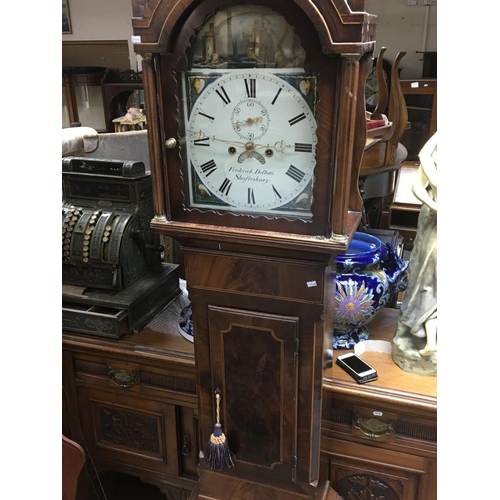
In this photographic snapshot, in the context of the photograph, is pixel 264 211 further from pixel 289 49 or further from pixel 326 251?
pixel 289 49

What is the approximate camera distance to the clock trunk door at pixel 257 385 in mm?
908

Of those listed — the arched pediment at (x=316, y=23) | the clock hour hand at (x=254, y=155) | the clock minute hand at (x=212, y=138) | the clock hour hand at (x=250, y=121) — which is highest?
the arched pediment at (x=316, y=23)

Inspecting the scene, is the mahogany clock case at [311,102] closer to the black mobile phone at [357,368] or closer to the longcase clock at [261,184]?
the longcase clock at [261,184]

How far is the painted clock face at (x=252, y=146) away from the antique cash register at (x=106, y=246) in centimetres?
49

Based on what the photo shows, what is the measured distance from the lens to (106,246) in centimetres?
125

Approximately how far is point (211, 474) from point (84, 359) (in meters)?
0.46

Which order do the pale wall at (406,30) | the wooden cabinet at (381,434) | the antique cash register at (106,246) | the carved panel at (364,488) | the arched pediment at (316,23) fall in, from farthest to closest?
the pale wall at (406,30) < the antique cash register at (106,246) < the carved panel at (364,488) < the wooden cabinet at (381,434) < the arched pediment at (316,23)

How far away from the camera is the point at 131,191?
1.28 meters

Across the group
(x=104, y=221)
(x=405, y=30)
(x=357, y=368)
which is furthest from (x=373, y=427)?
(x=405, y=30)

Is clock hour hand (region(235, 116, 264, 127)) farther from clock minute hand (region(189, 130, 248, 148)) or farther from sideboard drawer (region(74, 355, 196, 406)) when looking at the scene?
sideboard drawer (region(74, 355, 196, 406))

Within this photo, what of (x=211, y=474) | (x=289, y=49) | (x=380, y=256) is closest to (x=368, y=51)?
(x=289, y=49)

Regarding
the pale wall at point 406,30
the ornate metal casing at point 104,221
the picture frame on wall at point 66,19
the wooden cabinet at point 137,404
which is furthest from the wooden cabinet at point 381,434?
the picture frame on wall at point 66,19

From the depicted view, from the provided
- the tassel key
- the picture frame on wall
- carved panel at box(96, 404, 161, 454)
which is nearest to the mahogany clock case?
the tassel key

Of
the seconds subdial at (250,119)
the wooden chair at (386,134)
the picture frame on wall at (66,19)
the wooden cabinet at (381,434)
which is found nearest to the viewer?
the seconds subdial at (250,119)
